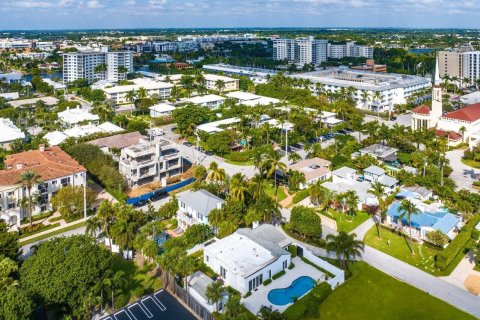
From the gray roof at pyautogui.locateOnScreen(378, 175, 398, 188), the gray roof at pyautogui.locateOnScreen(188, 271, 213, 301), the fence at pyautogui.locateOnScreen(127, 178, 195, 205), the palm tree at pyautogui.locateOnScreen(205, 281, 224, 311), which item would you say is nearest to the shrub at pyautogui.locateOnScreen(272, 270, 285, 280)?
the gray roof at pyautogui.locateOnScreen(188, 271, 213, 301)

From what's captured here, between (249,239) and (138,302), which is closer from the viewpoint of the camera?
(138,302)

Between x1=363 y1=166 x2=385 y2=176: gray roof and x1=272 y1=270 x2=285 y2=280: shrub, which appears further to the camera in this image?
x1=363 y1=166 x2=385 y2=176: gray roof

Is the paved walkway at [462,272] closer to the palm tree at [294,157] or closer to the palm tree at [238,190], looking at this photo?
the palm tree at [238,190]

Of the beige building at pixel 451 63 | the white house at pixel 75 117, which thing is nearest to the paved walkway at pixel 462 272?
the white house at pixel 75 117

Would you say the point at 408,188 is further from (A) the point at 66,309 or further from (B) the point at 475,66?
(B) the point at 475,66

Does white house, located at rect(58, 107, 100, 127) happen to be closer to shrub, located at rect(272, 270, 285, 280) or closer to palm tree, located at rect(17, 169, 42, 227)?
palm tree, located at rect(17, 169, 42, 227)

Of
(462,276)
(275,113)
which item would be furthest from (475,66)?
(462,276)

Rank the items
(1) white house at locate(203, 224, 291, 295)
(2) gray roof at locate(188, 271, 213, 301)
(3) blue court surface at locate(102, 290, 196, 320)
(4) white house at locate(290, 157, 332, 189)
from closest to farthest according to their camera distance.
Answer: (3) blue court surface at locate(102, 290, 196, 320), (2) gray roof at locate(188, 271, 213, 301), (1) white house at locate(203, 224, 291, 295), (4) white house at locate(290, 157, 332, 189)

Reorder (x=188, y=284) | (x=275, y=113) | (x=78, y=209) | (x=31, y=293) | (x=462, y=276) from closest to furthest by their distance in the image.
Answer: (x=31, y=293) → (x=188, y=284) → (x=462, y=276) → (x=78, y=209) → (x=275, y=113)
